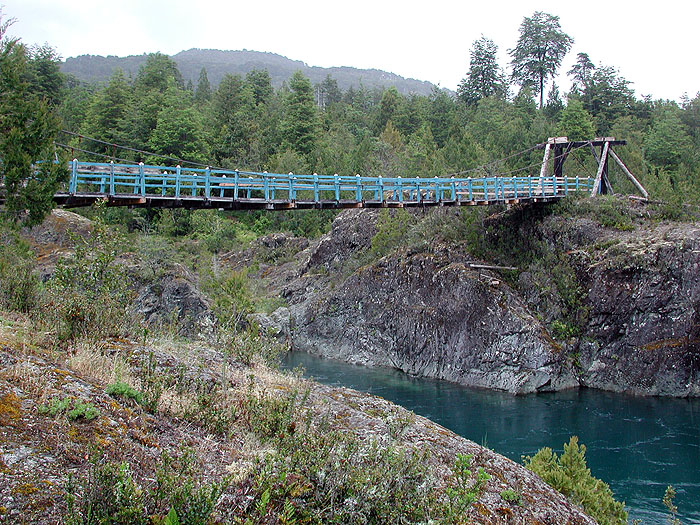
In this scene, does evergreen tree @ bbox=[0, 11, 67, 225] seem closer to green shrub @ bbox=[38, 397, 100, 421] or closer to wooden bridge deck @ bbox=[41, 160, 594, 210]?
wooden bridge deck @ bbox=[41, 160, 594, 210]

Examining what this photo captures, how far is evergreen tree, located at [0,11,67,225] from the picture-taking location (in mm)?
11023

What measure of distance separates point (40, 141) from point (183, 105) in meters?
39.6

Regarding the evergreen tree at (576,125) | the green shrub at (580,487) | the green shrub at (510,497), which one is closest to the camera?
the green shrub at (510,497)

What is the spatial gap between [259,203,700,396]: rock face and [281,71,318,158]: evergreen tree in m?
21.7

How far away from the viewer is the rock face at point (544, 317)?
69.6 feet

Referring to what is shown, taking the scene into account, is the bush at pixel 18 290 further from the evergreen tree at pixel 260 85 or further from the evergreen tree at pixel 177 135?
the evergreen tree at pixel 260 85

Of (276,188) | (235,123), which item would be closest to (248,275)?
(235,123)

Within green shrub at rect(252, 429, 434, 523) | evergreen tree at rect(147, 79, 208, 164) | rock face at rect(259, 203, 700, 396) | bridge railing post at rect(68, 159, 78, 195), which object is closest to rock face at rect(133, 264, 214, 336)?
rock face at rect(259, 203, 700, 396)

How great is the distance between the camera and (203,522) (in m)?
3.95

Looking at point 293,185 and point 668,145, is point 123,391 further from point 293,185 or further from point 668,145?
point 668,145

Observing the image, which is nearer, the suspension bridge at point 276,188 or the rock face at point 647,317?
the suspension bridge at point 276,188

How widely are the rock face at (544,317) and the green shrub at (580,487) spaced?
13.0m

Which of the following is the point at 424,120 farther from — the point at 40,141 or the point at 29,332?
the point at 29,332

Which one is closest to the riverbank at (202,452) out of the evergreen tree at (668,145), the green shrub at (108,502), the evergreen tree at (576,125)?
the green shrub at (108,502)
